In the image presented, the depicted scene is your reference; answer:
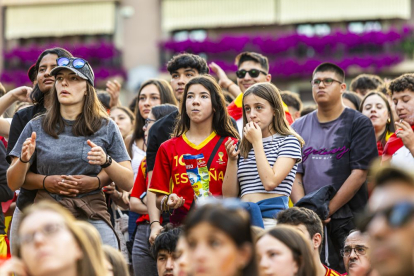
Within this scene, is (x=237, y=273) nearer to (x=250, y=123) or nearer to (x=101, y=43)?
(x=250, y=123)

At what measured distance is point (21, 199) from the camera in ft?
19.8

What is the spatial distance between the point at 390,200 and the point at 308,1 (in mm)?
21219

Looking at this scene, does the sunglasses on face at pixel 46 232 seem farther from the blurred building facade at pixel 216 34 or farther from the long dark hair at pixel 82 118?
the blurred building facade at pixel 216 34

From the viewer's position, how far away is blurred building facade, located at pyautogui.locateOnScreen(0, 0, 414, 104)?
74.1 ft

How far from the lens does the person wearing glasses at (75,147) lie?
5.80 metres

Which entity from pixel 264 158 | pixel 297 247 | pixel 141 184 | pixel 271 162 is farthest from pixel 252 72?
pixel 297 247

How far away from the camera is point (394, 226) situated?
2.77 meters

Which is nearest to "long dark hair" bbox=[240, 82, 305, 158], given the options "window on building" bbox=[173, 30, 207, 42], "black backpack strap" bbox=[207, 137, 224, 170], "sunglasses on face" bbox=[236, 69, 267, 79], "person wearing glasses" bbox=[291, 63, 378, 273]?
"black backpack strap" bbox=[207, 137, 224, 170]

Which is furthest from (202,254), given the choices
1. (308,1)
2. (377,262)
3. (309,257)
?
(308,1)

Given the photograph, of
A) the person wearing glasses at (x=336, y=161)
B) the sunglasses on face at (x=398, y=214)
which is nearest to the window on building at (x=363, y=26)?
the person wearing glasses at (x=336, y=161)

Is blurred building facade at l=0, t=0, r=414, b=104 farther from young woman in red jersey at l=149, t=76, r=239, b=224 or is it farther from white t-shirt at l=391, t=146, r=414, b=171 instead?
young woman in red jersey at l=149, t=76, r=239, b=224

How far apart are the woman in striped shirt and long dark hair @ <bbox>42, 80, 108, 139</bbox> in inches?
41.3

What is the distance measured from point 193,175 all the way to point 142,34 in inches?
752

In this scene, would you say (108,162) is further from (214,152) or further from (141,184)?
(141,184)
